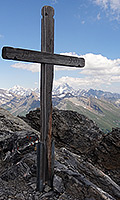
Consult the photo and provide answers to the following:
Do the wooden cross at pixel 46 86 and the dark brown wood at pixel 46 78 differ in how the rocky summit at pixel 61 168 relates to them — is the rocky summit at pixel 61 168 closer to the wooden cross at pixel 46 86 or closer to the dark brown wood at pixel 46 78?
the wooden cross at pixel 46 86

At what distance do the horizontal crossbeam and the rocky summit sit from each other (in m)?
5.81

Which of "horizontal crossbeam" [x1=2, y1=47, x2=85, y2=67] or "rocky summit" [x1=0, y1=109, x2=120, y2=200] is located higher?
"horizontal crossbeam" [x1=2, y1=47, x2=85, y2=67]

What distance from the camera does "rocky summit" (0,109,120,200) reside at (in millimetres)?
7539

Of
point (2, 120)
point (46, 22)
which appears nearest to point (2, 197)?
point (46, 22)

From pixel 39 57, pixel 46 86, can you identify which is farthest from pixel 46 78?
pixel 39 57

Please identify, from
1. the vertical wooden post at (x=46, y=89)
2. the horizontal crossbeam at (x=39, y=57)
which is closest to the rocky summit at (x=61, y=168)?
the vertical wooden post at (x=46, y=89)

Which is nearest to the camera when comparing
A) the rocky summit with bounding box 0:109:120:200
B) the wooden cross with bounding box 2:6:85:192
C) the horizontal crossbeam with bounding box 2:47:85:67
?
the horizontal crossbeam with bounding box 2:47:85:67

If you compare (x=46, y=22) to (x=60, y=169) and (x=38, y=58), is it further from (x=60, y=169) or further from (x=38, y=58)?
(x=60, y=169)

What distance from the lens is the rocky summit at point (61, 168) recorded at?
24.7 ft

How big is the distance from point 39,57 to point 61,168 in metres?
6.18

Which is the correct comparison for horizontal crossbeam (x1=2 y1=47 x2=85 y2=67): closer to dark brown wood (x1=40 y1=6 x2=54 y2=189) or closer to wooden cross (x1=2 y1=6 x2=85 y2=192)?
wooden cross (x1=2 y1=6 x2=85 y2=192)

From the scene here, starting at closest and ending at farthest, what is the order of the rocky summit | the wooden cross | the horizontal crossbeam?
1. the horizontal crossbeam
2. the wooden cross
3. the rocky summit

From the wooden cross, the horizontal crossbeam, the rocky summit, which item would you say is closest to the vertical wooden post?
the wooden cross

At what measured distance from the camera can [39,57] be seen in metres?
7.07
